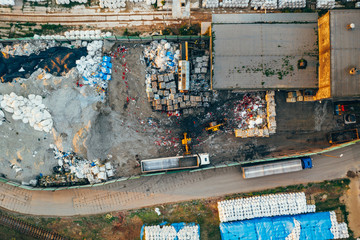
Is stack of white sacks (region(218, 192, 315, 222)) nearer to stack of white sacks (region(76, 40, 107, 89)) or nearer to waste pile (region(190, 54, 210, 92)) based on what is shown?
waste pile (region(190, 54, 210, 92))

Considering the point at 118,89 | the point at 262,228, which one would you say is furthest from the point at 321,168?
the point at 118,89

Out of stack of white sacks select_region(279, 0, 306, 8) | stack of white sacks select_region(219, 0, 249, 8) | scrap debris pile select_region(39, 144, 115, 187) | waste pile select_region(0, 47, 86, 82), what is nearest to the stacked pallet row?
stack of white sacks select_region(279, 0, 306, 8)

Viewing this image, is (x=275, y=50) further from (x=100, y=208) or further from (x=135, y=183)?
(x=100, y=208)

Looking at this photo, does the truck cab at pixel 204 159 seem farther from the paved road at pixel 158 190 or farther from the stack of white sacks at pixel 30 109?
the stack of white sacks at pixel 30 109

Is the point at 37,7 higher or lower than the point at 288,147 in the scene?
higher

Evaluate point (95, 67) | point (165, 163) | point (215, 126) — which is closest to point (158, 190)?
point (165, 163)

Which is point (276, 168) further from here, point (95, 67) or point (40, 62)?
Answer: point (40, 62)
